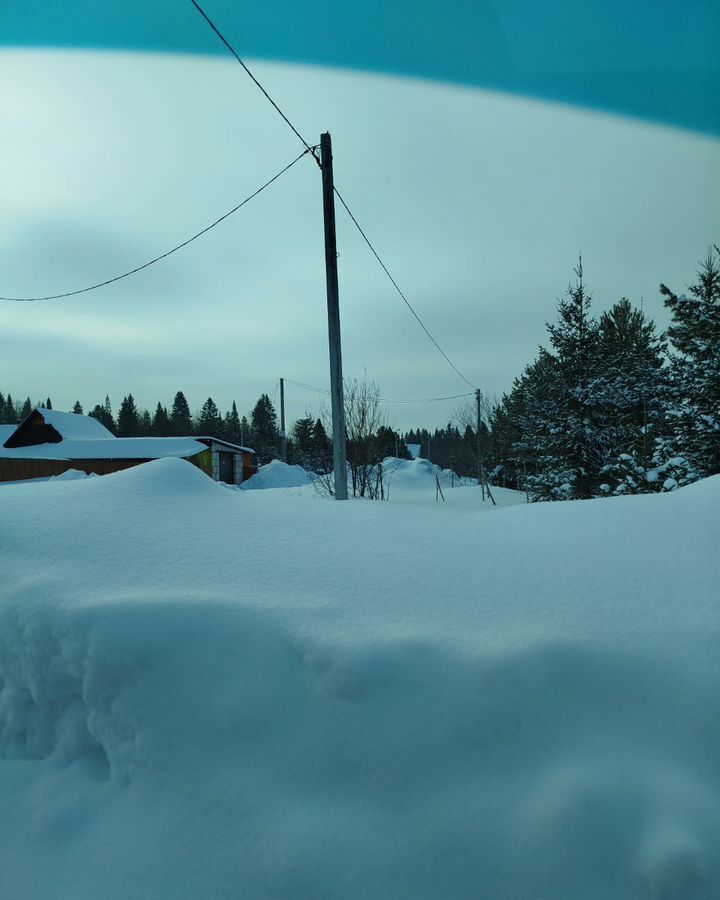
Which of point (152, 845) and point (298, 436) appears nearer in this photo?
point (152, 845)

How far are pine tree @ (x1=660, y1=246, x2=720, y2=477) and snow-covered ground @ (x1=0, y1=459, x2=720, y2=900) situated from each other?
23.6ft

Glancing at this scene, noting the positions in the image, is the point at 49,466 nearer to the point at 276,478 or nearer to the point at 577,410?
the point at 276,478

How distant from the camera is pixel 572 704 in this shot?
1.65 m

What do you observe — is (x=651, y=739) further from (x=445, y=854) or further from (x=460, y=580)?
(x=460, y=580)

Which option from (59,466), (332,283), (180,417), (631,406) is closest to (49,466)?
(59,466)

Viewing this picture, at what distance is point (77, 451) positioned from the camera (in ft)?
81.1

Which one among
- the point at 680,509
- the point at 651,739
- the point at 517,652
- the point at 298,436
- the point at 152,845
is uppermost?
the point at 298,436

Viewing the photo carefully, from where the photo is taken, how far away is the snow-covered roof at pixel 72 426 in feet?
89.9

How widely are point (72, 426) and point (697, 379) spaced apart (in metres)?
30.1

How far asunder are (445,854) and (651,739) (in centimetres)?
74

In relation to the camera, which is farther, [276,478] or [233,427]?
[233,427]

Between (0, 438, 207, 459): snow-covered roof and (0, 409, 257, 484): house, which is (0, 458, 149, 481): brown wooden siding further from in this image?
(0, 438, 207, 459): snow-covered roof

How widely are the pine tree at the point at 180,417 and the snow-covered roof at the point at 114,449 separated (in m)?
36.0

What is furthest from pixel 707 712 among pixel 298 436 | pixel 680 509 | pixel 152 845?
pixel 298 436
